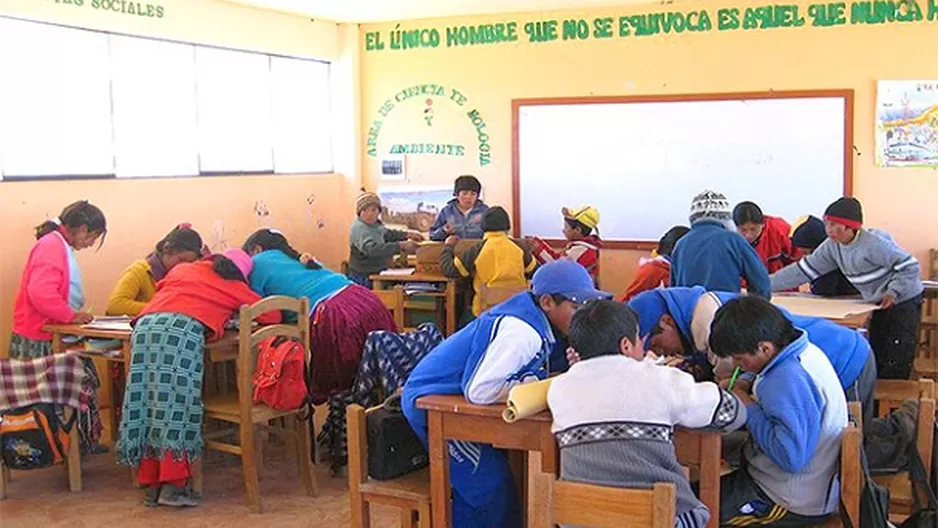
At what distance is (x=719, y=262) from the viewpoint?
4602 millimetres

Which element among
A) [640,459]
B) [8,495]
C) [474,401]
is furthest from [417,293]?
[640,459]

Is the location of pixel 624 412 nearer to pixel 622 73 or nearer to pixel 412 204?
pixel 622 73

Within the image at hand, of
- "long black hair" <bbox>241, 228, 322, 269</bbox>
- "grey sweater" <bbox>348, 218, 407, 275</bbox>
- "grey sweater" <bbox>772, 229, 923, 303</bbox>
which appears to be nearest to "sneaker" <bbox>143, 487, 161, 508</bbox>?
"long black hair" <bbox>241, 228, 322, 269</bbox>

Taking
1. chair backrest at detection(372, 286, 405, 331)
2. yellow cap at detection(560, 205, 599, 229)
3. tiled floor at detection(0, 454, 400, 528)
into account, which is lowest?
tiled floor at detection(0, 454, 400, 528)

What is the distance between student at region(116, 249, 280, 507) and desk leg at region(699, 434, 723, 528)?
258 cm

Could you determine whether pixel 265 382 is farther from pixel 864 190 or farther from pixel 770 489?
pixel 864 190

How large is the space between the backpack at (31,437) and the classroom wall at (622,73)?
15.3ft

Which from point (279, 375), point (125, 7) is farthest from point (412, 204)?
A: point (279, 375)

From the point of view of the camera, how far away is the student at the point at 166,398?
4645 mm

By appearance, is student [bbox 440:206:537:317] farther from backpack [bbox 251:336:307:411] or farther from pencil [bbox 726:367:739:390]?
pencil [bbox 726:367:739:390]

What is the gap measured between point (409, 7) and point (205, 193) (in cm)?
217

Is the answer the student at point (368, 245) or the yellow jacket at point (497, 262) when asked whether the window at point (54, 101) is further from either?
the yellow jacket at point (497, 262)

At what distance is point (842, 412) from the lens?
114 inches

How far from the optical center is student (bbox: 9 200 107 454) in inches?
208
